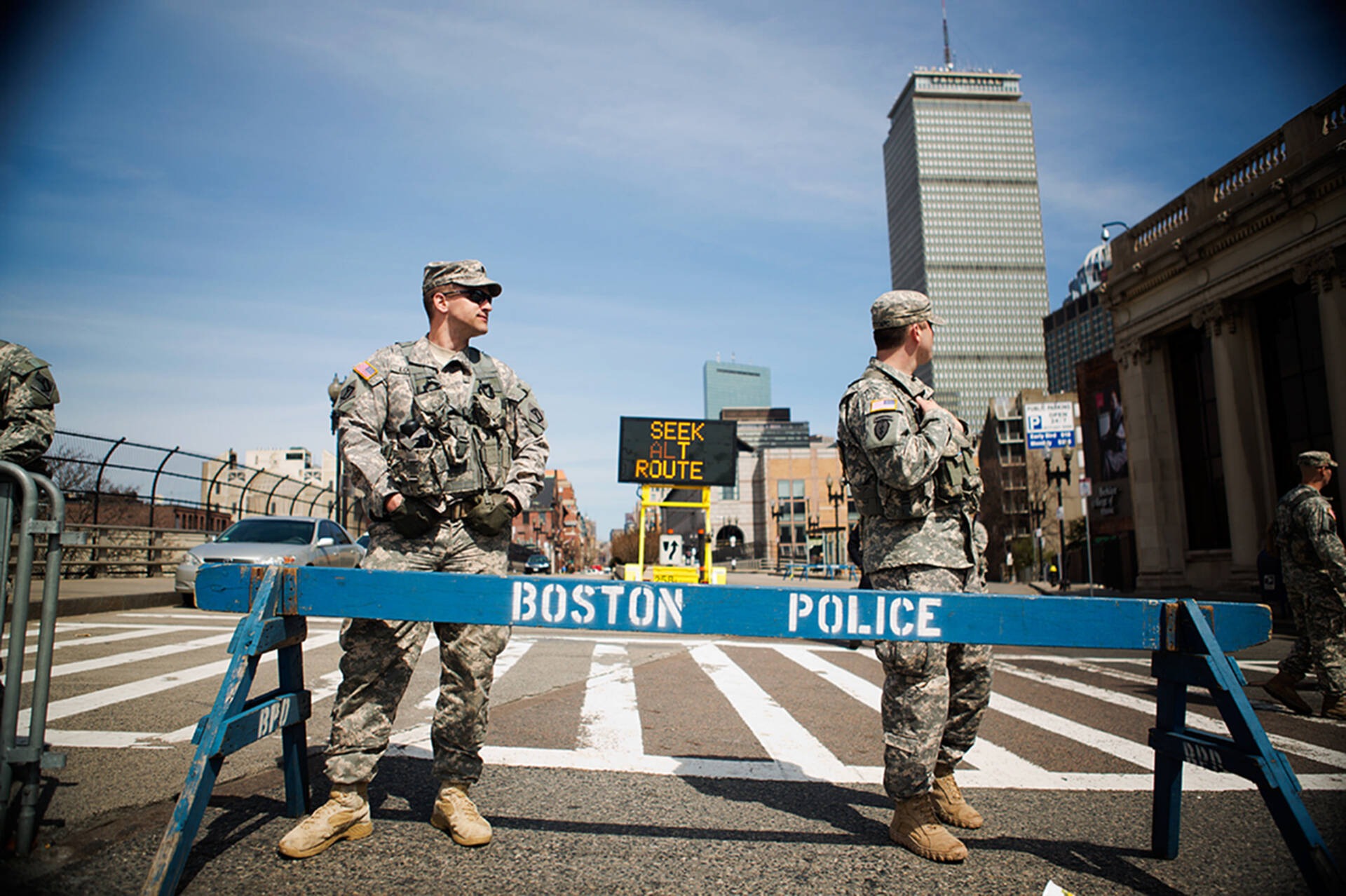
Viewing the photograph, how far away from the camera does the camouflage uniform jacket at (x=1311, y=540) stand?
5.97m

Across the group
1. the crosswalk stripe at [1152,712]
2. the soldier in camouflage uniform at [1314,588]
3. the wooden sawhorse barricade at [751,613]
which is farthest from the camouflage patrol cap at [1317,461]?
the wooden sawhorse barricade at [751,613]

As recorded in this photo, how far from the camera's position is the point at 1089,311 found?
140 metres

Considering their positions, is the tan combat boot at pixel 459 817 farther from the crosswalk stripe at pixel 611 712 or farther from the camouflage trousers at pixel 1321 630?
the camouflage trousers at pixel 1321 630

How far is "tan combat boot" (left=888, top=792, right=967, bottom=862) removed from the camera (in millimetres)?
2779

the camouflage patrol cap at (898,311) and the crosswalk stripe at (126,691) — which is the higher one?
the camouflage patrol cap at (898,311)

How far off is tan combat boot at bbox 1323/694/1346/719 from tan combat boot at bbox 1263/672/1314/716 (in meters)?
0.12

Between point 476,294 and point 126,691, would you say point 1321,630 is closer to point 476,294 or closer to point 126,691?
point 476,294

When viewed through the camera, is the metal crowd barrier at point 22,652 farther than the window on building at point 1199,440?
No

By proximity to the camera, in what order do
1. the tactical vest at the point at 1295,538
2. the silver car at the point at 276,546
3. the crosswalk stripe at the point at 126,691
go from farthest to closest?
the silver car at the point at 276,546 → the tactical vest at the point at 1295,538 → the crosswalk stripe at the point at 126,691

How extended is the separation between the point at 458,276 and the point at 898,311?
1.94 meters

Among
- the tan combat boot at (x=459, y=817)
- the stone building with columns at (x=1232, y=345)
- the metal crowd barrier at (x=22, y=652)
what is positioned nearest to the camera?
the metal crowd barrier at (x=22, y=652)

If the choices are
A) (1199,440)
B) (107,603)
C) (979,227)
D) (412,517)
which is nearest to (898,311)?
(412,517)

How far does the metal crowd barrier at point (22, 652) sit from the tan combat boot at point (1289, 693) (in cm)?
798

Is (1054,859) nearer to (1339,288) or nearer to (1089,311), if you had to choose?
(1339,288)
